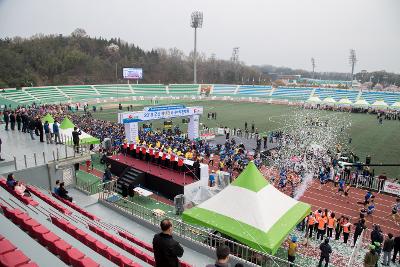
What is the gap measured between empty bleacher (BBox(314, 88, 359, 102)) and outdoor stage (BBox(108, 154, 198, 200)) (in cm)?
5968

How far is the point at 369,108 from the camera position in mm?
54031

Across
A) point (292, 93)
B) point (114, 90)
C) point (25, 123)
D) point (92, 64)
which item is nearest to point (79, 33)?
point (92, 64)

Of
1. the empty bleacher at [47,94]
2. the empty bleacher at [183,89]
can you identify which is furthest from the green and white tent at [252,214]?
the empty bleacher at [183,89]

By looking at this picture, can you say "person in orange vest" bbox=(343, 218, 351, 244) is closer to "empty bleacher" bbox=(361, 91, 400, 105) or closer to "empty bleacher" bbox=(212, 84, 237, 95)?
"empty bleacher" bbox=(361, 91, 400, 105)

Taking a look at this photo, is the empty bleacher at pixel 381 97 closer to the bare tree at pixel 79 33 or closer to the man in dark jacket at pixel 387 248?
the man in dark jacket at pixel 387 248

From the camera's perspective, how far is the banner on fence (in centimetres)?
1664

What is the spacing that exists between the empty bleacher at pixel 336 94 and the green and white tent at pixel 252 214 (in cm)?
6402

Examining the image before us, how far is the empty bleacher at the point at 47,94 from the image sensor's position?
5786 centimetres

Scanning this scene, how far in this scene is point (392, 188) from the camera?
16922 mm

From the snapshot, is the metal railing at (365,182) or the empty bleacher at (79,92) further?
the empty bleacher at (79,92)

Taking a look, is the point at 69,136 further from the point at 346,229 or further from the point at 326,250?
the point at 346,229

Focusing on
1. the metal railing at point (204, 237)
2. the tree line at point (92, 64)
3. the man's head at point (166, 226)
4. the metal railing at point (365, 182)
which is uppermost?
the tree line at point (92, 64)

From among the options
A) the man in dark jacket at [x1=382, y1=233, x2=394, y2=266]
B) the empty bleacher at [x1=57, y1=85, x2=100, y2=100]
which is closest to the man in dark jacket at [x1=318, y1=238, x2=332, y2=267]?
the man in dark jacket at [x1=382, y1=233, x2=394, y2=266]

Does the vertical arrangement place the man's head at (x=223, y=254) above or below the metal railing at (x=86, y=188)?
above
